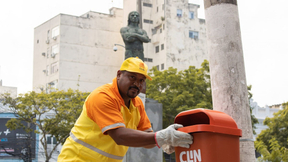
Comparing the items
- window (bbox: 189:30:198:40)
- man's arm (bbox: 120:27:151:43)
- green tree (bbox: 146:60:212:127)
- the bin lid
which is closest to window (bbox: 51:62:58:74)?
window (bbox: 189:30:198:40)

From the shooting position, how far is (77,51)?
4550 cm

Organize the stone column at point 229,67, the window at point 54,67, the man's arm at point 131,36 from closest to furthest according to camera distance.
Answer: the stone column at point 229,67 < the man's arm at point 131,36 < the window at point 54,67

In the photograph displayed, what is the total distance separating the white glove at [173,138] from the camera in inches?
123

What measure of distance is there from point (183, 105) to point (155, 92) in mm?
2226

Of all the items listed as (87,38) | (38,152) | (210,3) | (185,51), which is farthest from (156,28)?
(210,3)

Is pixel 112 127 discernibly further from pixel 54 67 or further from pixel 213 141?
pixel 54 67

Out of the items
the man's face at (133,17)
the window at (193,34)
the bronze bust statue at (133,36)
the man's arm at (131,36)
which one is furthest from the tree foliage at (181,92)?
the window at (193,34)

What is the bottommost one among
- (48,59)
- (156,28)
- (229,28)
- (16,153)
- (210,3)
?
(16,153)

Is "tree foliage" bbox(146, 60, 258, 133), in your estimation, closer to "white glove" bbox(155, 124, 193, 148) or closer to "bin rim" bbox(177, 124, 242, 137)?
"bin rim" bbox(177, 124, 242, 137)

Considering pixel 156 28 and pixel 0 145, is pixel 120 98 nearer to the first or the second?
pixel 0 145

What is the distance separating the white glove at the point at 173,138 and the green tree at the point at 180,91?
69.6ft

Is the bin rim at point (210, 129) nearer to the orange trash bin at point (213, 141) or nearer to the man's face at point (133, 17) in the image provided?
the orange trash bin at point (213, 141)

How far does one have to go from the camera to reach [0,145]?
3272 centimetres

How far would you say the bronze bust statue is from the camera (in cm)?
1251
